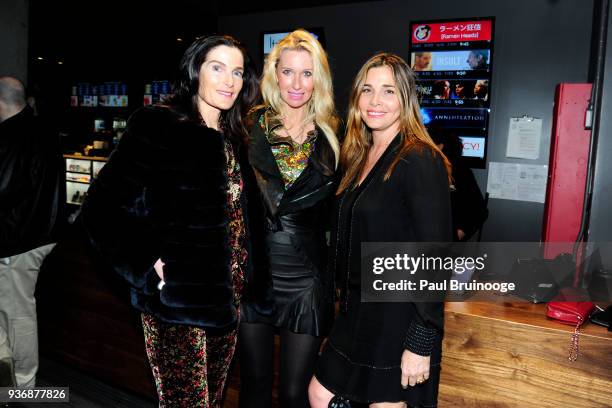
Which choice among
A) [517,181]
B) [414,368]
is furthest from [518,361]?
[517,181]

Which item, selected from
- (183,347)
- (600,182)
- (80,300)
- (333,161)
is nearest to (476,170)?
(600,182)

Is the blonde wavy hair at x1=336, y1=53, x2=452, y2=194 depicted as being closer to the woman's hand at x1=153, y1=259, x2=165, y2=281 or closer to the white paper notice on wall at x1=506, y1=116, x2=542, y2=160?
the woman's hand at x1=153, y1=259, x2=165, y2=281

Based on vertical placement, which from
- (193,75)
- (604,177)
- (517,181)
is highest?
(193,75)

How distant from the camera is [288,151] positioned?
2125mm

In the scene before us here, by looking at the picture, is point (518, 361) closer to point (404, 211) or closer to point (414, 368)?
point (414, 368)

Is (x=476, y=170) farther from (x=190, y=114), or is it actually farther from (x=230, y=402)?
(x=190, y=114)

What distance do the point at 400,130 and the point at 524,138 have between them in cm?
393

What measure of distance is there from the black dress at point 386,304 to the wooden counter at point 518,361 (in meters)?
0.54

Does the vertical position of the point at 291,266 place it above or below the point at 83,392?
above

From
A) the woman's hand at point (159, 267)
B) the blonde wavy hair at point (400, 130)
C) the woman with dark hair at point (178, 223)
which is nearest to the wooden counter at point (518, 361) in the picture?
the blonde wavy hair at point (400, 130)

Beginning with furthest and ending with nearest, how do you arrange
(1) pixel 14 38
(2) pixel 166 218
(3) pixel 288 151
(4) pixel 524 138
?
(4) pixel 524 138
(1) pixel 14 38
(3) pixel 288 151
(2) pixel 166 218

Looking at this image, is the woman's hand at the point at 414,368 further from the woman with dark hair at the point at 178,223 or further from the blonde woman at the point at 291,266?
the woman with dark hair at the point at 178,223

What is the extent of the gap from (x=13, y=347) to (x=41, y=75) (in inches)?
341

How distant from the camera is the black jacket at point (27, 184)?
9.30 ft
